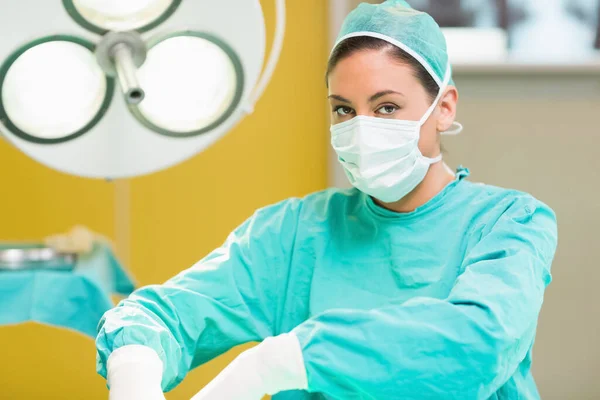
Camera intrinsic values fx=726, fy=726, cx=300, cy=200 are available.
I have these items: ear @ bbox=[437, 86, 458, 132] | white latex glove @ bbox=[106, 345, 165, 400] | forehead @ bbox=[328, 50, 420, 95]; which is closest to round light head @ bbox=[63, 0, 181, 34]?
forehead @ bbox=[328, 50, 420, 95]

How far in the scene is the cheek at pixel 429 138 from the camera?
4.86 ft

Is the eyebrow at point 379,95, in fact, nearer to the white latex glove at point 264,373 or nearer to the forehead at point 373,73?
the forehead at point 373,73

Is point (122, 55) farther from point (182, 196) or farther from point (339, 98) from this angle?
point (182, 196)

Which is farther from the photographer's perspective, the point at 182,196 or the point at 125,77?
the point at 182,196

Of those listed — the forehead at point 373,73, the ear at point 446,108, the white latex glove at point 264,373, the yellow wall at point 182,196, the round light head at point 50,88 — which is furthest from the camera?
the yellow wall at point 182,196

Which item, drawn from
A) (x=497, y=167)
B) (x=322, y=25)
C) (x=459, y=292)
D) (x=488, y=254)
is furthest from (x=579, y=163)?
(x=459, y=292)

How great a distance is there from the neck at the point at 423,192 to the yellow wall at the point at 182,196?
1337mm

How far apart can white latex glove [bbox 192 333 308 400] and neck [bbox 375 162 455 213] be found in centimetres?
63

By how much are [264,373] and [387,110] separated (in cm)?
65

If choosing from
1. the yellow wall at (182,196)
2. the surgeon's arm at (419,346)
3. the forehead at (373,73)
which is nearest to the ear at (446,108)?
the forehead at (373,73)

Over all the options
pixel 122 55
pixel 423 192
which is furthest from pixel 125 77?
pixel 423 192

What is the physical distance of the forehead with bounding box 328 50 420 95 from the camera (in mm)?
1402

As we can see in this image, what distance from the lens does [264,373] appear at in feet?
3.23

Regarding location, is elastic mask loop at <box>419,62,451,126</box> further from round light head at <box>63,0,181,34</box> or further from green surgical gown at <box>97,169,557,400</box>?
round light head at <box>63,0,181,34</box>
